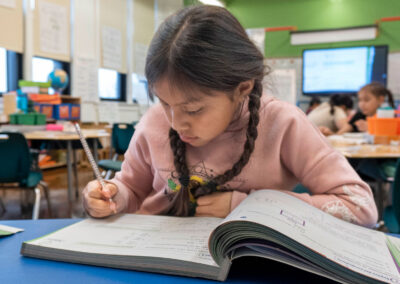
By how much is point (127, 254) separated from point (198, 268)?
10 cm

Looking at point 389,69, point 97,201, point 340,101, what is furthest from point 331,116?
point 97,201

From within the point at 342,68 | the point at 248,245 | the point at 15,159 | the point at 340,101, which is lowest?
the point at 15,159

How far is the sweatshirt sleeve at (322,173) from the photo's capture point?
69cm

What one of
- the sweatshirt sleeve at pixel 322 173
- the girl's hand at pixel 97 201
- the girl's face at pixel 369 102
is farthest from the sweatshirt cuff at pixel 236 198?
the girl's face at pixel 369 102

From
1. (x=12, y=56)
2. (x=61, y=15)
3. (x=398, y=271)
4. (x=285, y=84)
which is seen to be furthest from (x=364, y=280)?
(x=61, y=15)

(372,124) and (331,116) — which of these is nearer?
(372,124)

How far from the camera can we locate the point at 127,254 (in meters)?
0.47

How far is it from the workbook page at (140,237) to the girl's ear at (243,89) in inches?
9.8

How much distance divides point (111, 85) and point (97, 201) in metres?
5.36

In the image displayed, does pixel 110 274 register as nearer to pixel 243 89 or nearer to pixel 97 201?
pixel 97 201

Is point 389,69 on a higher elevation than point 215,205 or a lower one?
higher

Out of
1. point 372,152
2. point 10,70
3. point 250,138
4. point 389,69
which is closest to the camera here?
point 250,138

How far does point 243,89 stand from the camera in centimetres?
72

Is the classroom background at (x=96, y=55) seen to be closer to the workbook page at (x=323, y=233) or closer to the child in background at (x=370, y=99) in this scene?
the child in background at (x=370, y=99)
